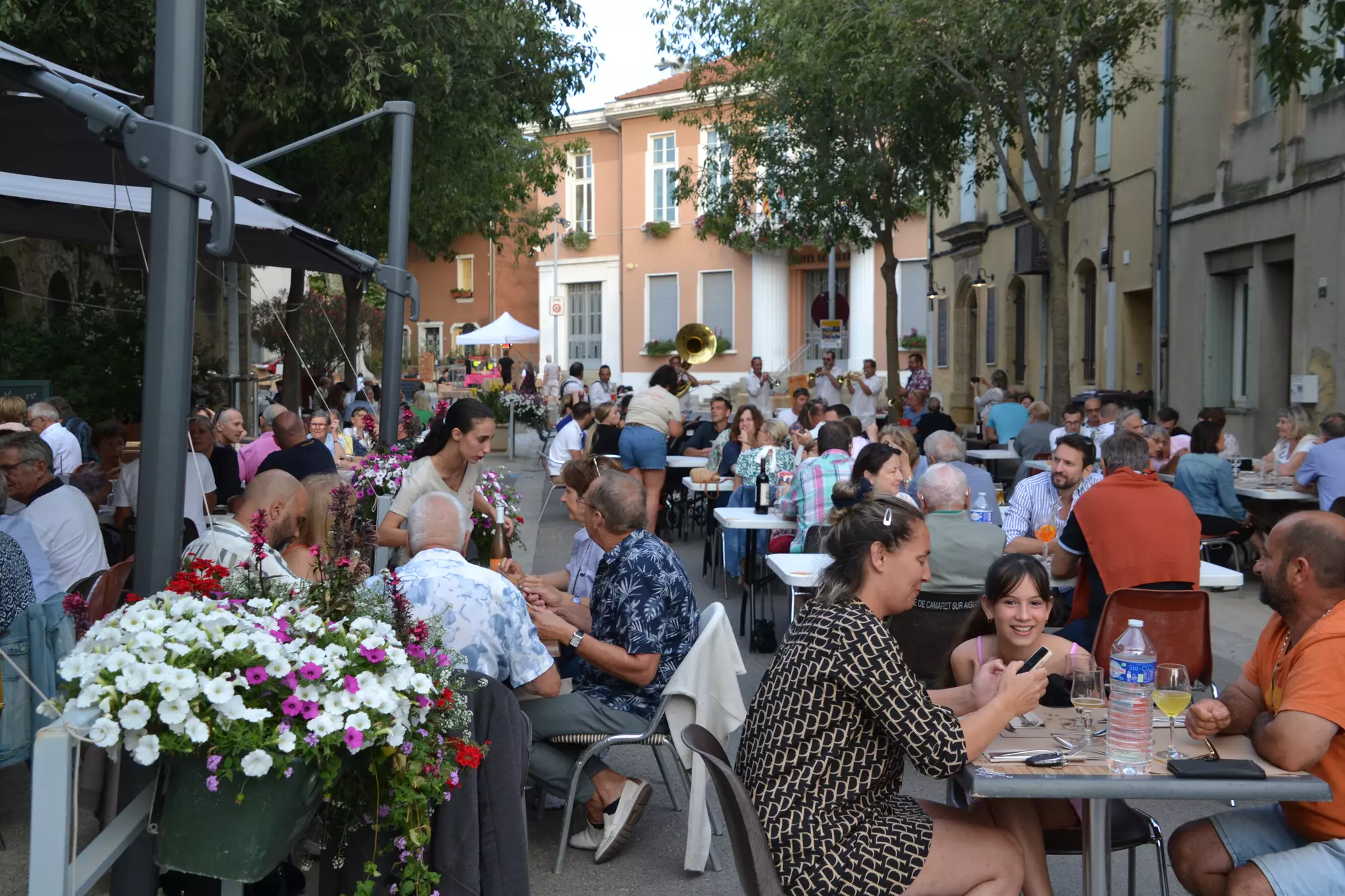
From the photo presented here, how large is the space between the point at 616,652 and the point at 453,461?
2.47 metres

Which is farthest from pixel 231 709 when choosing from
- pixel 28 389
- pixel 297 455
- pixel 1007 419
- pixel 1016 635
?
pixel 1007 419

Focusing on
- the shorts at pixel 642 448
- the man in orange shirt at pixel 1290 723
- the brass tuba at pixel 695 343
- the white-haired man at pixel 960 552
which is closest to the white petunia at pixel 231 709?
the man in orange shirt at pixel 1290 723

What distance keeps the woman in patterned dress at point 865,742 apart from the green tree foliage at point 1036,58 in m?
11.5

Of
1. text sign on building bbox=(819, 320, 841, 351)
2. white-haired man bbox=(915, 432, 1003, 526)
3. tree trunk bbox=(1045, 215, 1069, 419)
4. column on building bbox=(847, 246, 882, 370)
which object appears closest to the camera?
white-haired man bbox=(915, 432, 1003, 526)

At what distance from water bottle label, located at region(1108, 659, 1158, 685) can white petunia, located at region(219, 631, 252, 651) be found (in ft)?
7.39

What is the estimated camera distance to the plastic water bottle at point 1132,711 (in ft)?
11.1

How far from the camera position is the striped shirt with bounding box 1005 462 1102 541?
291 inches

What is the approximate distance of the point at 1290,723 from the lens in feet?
10.7

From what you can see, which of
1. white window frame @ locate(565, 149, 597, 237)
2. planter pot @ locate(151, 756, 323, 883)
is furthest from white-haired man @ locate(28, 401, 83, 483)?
white window frame @ locate(565, 149, 597, 237)

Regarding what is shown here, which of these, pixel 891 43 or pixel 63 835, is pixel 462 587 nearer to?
pixel 63 835

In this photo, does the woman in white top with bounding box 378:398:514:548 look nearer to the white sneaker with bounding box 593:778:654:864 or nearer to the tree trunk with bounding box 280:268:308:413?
the white sneaker with bounding box 593:778:654:864

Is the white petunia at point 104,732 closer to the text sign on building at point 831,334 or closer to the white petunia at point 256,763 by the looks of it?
the white petunia at point 256,763

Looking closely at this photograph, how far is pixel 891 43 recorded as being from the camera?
15.4 meters

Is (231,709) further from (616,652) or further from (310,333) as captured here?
(310,333)
